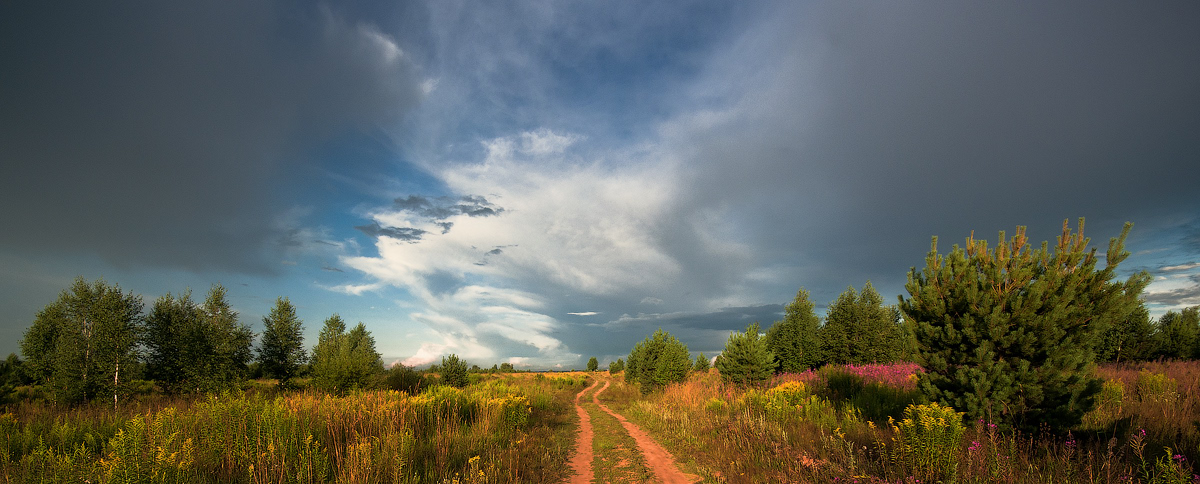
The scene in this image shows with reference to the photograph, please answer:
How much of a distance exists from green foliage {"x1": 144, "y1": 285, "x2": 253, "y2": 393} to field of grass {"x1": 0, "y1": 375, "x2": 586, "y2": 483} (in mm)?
17805

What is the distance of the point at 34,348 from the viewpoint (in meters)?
30.1

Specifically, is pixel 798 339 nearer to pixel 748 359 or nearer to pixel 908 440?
pixel 748 359

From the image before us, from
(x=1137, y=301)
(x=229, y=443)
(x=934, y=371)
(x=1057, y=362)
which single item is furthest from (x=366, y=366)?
(x=1137, y=301)

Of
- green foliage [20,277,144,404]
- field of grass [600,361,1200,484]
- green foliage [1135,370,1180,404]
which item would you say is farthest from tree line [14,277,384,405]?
green foliage [1135,370,1180,404]

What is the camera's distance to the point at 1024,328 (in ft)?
22.5

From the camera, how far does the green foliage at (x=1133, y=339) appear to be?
1883 centimetres

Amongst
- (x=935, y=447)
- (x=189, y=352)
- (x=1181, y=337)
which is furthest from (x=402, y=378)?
(x=1181, y=337)

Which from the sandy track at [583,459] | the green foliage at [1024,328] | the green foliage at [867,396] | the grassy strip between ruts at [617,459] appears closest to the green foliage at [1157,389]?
the green foliage at [867,396]

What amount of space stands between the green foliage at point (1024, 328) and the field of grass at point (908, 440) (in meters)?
0.51

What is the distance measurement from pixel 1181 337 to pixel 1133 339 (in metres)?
3.80

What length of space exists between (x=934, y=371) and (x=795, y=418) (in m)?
3.75

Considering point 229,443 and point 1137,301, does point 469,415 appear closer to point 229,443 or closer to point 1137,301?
point 229,443

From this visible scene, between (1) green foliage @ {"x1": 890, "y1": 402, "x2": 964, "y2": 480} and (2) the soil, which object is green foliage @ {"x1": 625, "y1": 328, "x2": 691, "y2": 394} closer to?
(2) the soil

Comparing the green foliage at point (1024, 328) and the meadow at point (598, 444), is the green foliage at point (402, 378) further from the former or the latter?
the green foliage at point (1024, 328)
